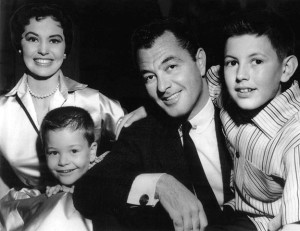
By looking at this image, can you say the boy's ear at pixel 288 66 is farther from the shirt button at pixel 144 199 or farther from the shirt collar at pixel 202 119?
the shirt button at pixel 144 199

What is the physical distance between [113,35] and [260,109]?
0.55 metres

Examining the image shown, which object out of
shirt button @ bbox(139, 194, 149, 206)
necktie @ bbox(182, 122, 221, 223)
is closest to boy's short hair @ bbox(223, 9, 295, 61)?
necktie @ bbox(182, 122, 221, 223)

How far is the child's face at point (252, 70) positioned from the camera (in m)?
0.79

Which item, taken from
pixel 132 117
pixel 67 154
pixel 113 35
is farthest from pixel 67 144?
pixel 113 35

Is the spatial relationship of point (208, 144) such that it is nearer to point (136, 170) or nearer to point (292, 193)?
point (136, 170)

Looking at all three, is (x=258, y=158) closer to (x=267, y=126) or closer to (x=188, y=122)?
(x=267, y=126)

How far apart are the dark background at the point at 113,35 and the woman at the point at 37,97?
2.4 inches

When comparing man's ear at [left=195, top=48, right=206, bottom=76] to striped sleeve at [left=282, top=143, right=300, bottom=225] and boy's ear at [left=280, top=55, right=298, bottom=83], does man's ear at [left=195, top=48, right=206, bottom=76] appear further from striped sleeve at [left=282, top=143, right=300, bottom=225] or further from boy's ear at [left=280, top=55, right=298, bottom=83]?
striped sleeve at [left=282, top=143, right=300, bottom=225]

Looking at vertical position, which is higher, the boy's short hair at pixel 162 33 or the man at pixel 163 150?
the boy's short hair at pixel 162 33

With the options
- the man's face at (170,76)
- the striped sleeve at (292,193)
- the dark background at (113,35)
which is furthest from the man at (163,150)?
the striped sleeve at (292,193)

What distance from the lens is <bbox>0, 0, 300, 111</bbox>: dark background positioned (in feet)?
3.43

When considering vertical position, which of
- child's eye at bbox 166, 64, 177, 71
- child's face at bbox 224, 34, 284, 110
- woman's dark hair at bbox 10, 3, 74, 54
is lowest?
child's face at bbox 224, 34, 284, 110

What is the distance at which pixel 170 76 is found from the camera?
93 centimetres

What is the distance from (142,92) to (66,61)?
0.31 m
